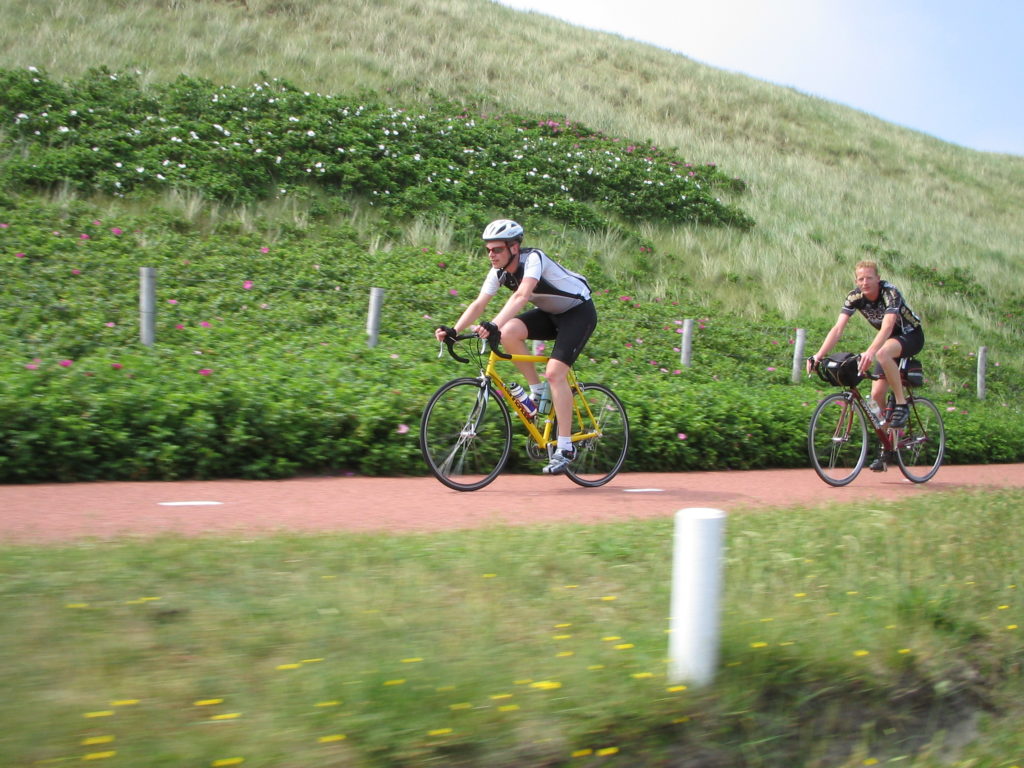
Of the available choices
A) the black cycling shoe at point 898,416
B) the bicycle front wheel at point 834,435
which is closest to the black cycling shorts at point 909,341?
the black cycling shoe at point 898,416

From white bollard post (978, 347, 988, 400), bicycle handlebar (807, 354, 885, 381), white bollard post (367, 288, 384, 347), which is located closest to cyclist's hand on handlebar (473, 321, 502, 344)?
bicycle handlebar (807, 354, 885, 381)

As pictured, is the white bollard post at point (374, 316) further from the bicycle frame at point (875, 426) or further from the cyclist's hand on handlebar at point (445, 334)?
the bicycle frame at point (875, 426)

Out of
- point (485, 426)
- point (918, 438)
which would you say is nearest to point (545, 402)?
point (485, 426)

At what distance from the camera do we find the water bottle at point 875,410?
31.7ft

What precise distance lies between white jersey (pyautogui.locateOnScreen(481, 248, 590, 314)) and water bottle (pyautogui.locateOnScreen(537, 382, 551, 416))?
65cm

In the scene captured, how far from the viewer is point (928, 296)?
25.9m

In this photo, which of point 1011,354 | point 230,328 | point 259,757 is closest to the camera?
point 259,757

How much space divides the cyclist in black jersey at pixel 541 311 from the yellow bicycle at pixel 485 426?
16cm

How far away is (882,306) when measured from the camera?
9.39 m

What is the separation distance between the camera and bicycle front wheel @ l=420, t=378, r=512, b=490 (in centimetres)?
A: 728

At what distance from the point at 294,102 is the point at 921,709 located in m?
20.9

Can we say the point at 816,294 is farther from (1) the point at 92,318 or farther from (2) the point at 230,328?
(1) the point at 92,318

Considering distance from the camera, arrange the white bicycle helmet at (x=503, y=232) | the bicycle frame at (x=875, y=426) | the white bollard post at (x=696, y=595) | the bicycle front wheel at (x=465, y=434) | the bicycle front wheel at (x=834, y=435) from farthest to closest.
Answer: the bicycle frame at (x=875, y=426) < the bicycle front wheel at (x=834, y=435) < the bicycle front wheel at (x=465, y=434) < the white bicycle helmet at (x=503, y=232) < the white bollard post at (x=696, y=595)

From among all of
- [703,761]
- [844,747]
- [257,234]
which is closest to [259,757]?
[703,761]
